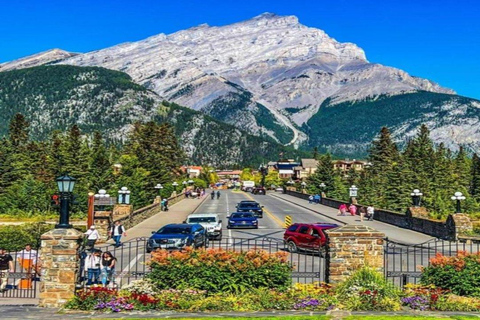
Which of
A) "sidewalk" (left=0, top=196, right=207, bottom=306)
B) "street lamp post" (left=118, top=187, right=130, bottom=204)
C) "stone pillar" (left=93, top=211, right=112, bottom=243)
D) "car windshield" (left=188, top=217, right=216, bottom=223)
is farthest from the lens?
"street lamp post" (left=118, top=187, right=130, bottom=204)

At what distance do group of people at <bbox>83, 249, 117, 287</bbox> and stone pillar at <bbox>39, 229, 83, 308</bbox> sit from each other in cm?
152

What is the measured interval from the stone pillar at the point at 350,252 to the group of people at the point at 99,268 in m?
5.98

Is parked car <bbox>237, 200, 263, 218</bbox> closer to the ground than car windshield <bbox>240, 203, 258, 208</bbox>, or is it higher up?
closer to the ground

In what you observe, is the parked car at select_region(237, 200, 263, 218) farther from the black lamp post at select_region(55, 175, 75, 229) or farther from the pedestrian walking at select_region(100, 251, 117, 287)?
the pedestrian walking at select_region(100, 251, 117, 287)

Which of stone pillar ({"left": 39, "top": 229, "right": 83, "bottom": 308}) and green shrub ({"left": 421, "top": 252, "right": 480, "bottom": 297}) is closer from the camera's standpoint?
stone pillar ({"left": 39, "top": 229, "right": 83, "bottom": 308})

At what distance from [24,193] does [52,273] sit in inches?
1749

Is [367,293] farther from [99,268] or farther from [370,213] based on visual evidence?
[370,213]

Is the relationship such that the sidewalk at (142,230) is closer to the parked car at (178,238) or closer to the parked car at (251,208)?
the parked car at (178,238)

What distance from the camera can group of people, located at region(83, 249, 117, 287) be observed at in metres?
16.7

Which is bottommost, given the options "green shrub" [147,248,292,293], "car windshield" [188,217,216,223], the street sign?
"green shrub" [147,248,292,293]

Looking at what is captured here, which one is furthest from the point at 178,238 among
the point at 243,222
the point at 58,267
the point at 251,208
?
the point at 251,208

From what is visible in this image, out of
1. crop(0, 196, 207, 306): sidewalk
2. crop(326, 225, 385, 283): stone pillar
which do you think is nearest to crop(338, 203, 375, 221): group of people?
crop(0, 196, 207, 306): sidewalk

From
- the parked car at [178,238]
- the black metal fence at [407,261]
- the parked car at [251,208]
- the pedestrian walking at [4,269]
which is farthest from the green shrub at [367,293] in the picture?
the parked car at [251,208]

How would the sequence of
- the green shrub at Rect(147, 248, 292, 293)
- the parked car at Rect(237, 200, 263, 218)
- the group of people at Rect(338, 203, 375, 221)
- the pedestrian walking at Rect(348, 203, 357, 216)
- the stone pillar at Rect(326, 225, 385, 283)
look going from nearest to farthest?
1. the green shrub at Rect(147, 248, 292, 293)
2. the stone pillar at Rect(326, 225, 385, 283)
3. the group of people at Rect(338, 203, 375, 221)
4. the parked car at Rect(237, 200, 263, 218)
5. the pedestrian walking at Rect(348, 203, 357, 216)
